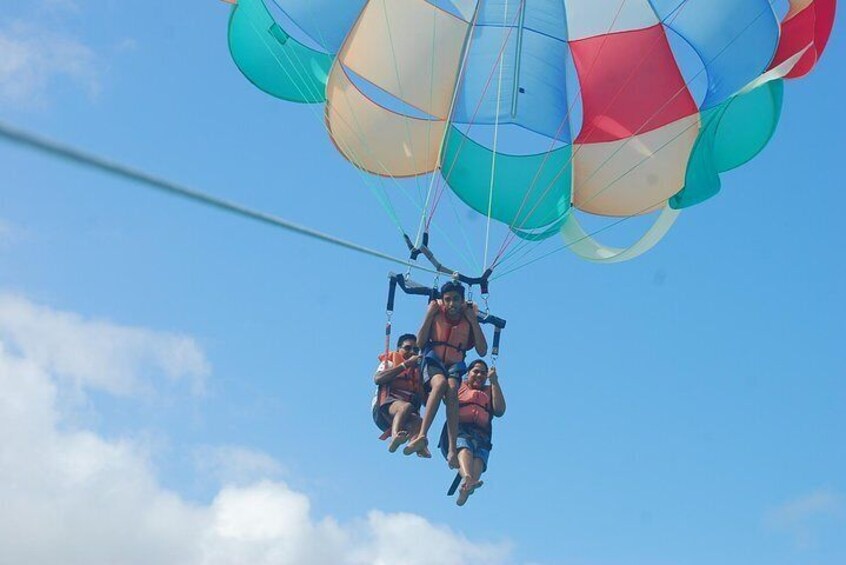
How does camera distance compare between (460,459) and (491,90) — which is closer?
(460,459)

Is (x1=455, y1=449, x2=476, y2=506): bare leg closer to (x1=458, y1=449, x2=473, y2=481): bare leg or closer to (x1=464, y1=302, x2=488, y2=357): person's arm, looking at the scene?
(x1=458, y1=449, x2=473, y2=481): bare leg

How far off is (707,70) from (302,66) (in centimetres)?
357

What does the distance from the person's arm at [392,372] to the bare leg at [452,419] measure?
30 centimetres

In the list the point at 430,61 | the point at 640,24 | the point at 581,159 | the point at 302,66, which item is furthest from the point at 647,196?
the point at 302,66

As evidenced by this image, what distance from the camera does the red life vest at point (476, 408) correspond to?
28.1 ft

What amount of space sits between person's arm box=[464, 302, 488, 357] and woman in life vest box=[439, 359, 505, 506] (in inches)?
4.5

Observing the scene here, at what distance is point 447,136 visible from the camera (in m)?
10.5

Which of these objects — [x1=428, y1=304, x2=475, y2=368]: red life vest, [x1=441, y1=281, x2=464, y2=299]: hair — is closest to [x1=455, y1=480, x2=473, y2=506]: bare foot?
[x1=428, y1=304, x2=475, y2=368]: red life vest

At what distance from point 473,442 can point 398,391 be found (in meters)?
0.66

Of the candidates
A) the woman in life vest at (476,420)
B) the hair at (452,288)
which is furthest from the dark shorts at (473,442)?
the hair at (452,288)

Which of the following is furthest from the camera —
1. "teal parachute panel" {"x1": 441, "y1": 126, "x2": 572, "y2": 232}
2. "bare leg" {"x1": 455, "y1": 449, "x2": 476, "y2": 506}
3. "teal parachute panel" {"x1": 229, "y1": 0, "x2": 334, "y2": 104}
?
"teal parachute panel" {"x1": 441, "y1": 126, "x2": 572, "y2": 232}

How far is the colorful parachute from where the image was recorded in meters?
10.4

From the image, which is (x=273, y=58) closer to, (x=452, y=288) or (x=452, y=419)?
(x=452, y=288)

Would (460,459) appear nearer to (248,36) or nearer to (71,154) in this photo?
(248,36)
